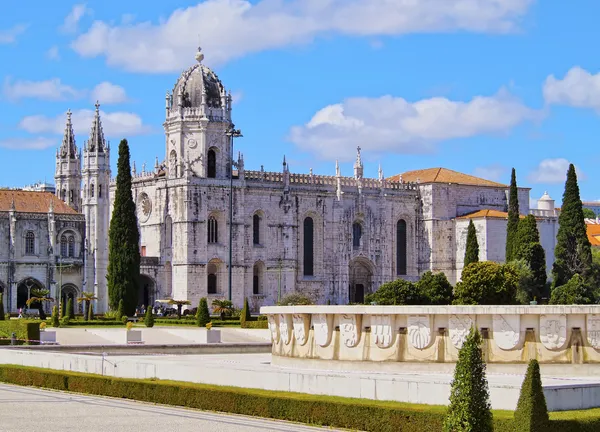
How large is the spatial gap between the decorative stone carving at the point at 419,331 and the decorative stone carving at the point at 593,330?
3.39 m

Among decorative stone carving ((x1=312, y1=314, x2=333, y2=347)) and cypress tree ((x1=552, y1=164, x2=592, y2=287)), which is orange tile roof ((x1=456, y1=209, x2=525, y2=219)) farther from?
decorative stone carving ((x1=312, y1=314, x2=333, y2=347))

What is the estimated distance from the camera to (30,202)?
7406 centimetres

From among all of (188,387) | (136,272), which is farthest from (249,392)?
(136,272)

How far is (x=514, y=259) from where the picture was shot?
68.2 m

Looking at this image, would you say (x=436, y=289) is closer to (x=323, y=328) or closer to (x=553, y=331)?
(x=323, y=328)

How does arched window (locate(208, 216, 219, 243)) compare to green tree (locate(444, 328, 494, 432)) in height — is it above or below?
above

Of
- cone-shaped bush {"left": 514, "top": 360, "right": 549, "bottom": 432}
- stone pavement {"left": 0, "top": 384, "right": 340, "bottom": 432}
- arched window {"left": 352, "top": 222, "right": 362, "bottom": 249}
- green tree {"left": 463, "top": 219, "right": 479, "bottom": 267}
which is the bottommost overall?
stone pavement {"left": 0, "top": 384, "right": 340, "bottom": 432}

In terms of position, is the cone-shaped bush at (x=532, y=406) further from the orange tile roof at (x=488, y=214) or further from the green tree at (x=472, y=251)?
the orange tile roof at (x=488, y=214)

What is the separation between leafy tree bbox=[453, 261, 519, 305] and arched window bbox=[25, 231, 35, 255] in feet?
87.2

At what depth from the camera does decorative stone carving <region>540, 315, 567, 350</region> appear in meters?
26.0

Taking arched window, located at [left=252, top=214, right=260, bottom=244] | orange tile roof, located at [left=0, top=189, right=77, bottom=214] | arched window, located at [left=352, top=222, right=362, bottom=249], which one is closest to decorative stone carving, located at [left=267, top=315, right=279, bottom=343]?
orange tile roof, located at [left=0, top=189, right=77, bottom=214]

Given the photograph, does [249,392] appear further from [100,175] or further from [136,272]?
[100,175]

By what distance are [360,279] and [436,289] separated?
58.4 ft

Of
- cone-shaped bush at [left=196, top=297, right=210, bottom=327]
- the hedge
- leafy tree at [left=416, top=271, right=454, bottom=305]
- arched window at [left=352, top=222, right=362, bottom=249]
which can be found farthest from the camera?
arched window at [left=352, top=222, right=362, bottom=249]
